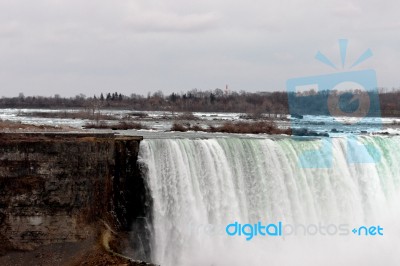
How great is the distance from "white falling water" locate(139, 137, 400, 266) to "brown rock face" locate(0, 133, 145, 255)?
174 cm

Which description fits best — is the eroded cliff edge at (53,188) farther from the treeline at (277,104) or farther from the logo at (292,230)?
the treeline at (277,104)

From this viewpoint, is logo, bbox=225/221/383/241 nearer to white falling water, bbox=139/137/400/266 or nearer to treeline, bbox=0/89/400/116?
white falling water, bbox=139/137/400/266

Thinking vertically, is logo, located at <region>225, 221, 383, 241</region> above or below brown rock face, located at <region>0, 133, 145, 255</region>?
below

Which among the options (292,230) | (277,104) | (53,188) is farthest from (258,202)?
(277,104)

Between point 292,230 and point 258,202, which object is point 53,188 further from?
point 292,230

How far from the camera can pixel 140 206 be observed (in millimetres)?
16531

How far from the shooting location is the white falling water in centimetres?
1662

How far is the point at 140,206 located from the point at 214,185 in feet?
8.41

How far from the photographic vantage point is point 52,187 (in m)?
14.9

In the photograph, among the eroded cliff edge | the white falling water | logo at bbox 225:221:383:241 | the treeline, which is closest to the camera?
the eroded cliff edge

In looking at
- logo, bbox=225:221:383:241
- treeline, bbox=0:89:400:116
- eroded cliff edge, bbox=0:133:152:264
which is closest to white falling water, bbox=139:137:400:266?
logo, bbox=225:221:383:241

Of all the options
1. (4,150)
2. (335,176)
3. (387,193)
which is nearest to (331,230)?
(335,176)

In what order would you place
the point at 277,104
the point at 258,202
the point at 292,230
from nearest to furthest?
the point at 258,202
the point at 292,230
the point at 277,104

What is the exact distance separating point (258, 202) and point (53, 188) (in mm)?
6987
